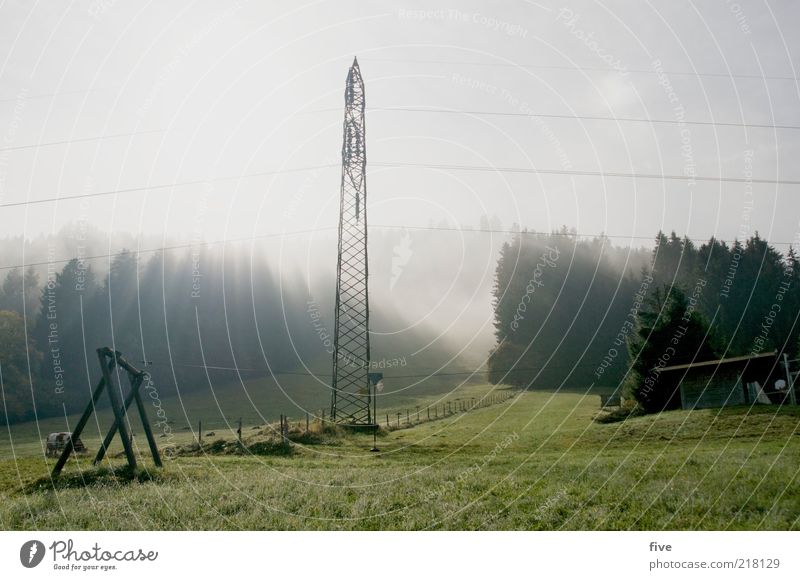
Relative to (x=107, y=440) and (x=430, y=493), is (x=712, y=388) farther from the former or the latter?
(x=107, y=440)

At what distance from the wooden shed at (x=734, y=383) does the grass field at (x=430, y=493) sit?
14.6m

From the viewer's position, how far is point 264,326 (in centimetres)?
6291

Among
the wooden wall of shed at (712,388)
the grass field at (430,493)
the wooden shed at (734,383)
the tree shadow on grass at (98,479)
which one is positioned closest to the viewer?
the grass field at (430,493)

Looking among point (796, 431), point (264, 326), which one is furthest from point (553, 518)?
point (264, 326)

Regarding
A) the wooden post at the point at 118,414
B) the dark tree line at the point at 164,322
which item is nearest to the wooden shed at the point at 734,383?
the wooden post at the point at 118,414

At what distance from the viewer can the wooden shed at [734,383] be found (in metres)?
29.2

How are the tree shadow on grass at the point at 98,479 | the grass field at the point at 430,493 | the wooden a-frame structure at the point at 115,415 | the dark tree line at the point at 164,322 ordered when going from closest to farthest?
the grass field at the point at 430,493
the tree shadow on grass at the point at 98,479
the wooden a-frame structure at the point at 115,415
the dark tree line at the point at 164,322

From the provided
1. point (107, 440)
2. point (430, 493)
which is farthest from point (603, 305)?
point (107, 440)

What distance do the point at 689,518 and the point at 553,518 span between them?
2.42m

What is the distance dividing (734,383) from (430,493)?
27823 millimetres

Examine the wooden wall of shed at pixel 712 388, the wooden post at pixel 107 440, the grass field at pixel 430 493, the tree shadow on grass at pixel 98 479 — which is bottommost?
the wooden wall of shed at pixel 712 388

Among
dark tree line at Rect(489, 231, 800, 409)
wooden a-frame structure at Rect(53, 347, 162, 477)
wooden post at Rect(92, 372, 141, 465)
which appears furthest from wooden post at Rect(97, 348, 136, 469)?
dark tree line at Rect(489, 231, 800, 409)

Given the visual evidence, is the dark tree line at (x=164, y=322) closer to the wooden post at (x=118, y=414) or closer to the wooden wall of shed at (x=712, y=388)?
the wooden wall of shed at (x=712, y=388)

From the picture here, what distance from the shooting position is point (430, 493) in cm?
1011
